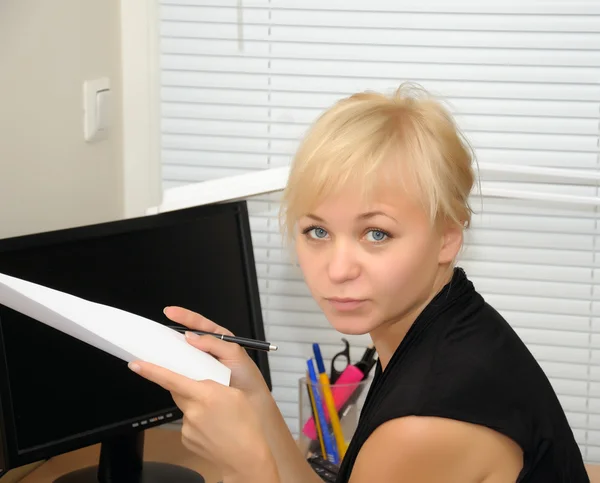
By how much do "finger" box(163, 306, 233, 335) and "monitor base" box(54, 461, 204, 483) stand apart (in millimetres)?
325

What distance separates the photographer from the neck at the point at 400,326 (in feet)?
3.67

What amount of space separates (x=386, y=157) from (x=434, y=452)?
0.31 meters

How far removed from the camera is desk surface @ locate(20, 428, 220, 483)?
1475mm

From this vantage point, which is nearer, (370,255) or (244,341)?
(370,255)

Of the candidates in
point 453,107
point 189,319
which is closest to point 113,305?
point 189,319

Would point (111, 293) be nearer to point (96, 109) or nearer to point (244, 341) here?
point (244, 341)

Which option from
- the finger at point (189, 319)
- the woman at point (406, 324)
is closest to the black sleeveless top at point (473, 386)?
the woman at point (406, 324)

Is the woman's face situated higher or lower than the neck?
higher

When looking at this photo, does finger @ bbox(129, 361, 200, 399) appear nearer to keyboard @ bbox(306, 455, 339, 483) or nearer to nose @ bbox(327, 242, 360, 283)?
nose @ bbox(327, 242, 360, 283)

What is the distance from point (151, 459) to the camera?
1.55 meters

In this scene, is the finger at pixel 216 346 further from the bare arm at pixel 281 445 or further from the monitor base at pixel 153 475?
the monitor base at pixel 153 475

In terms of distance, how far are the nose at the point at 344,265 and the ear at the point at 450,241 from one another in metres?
0.11

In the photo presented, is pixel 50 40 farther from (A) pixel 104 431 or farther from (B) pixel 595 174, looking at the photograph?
(B) pixel 595 174

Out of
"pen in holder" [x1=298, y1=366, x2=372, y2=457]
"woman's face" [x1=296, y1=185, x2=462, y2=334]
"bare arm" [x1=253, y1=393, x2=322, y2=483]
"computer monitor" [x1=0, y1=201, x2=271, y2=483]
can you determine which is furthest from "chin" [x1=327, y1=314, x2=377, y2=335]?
"pen in holder" [x1=298, y1=366, x2=372, y2=457]
